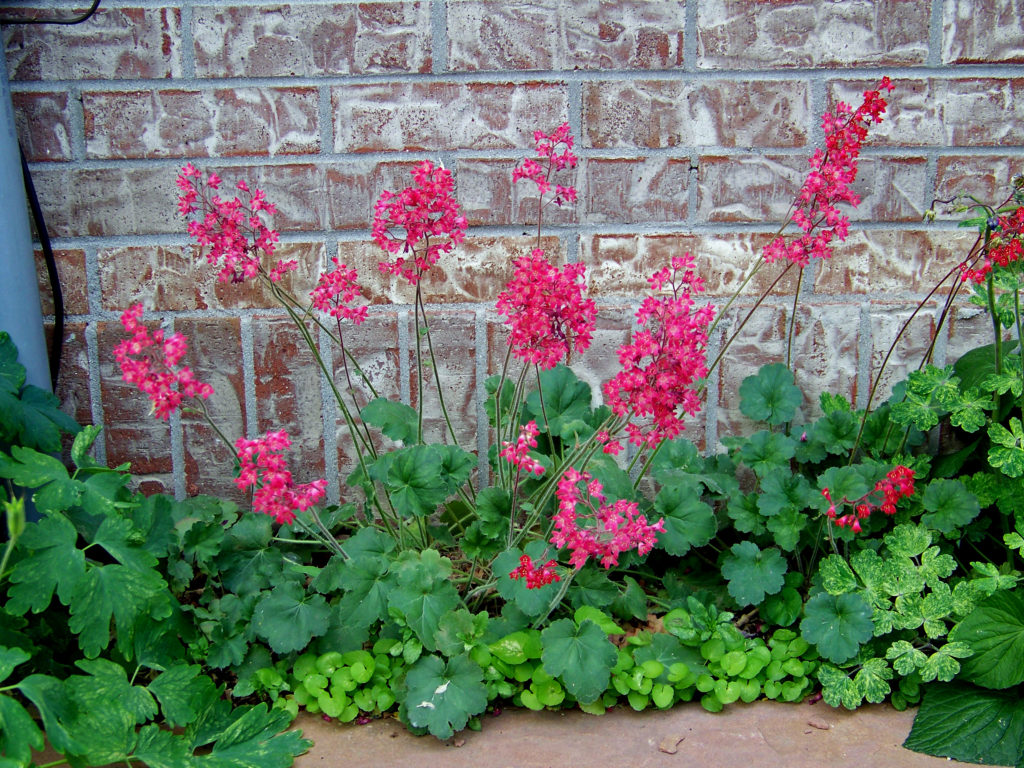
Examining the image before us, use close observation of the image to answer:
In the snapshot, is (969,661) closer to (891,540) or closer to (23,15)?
(891,540)

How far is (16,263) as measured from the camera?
5.69ft

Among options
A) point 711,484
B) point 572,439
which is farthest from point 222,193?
point 711,484

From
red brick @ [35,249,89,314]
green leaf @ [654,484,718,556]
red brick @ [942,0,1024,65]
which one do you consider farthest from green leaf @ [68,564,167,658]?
red brick @ [942,0,1024,65]

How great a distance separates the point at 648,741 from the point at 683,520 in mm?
432

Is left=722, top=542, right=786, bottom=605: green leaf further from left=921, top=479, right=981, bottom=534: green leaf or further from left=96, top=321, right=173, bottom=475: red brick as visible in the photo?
left=96, top=321, right=173, bottom=475: red brick

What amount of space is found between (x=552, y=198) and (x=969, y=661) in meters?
1.25

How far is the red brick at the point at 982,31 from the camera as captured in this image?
1.86 metres

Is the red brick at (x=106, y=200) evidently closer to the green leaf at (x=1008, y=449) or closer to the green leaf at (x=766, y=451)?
the green leaf at (x=766, y=451)

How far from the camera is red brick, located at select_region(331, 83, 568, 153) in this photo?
6.11 ft

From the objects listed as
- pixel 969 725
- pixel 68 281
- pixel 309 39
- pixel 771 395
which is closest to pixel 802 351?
pixel 771 395

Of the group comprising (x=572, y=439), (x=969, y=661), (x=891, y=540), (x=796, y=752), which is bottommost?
(x=796, y=752)

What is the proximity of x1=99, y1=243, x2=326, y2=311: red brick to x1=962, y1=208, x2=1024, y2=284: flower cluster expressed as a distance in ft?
4.50

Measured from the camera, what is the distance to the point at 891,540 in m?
1.60

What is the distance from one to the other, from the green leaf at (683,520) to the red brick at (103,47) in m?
1.44
